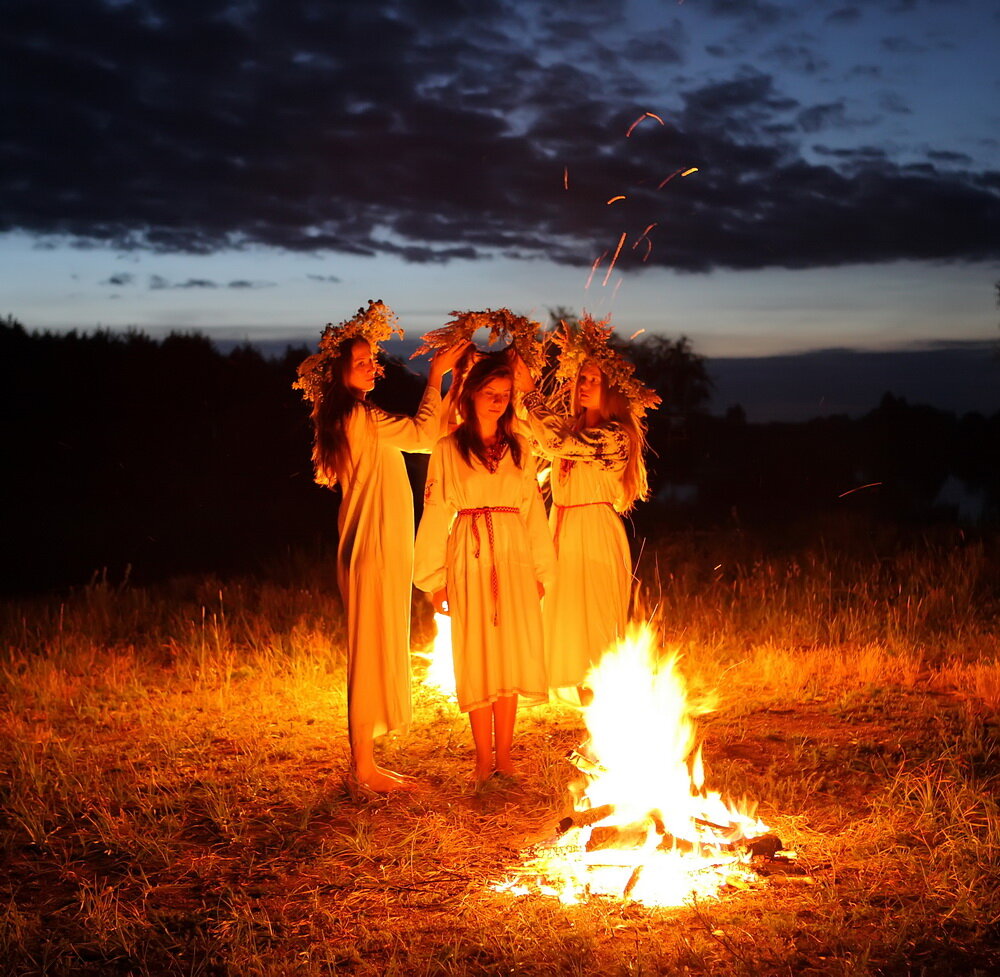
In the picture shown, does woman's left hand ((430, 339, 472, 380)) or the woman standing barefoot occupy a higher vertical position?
woman's left hand ((430, 339, 472, 380))

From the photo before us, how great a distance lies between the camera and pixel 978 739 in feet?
22.4

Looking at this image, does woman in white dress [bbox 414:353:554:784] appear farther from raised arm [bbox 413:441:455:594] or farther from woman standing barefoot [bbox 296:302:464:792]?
woman standing barefoot [bbox 296:302:464:792]

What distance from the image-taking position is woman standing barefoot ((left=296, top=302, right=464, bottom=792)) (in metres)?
6.37

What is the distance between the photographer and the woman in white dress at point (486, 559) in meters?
6.32

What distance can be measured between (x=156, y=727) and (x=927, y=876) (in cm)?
512

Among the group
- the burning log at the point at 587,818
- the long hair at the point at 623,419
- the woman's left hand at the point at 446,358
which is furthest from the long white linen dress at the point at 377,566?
the long hair at the point at 623,419

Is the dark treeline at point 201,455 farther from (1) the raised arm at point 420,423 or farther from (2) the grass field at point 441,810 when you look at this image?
(1) the raised arm at point 420,423

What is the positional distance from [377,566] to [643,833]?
2107 mm

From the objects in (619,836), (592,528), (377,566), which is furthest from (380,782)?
(592,528)

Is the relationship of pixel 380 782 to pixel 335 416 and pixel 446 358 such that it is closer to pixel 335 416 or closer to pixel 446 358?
pixel 335 416

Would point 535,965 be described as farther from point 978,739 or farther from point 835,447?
point 835,447

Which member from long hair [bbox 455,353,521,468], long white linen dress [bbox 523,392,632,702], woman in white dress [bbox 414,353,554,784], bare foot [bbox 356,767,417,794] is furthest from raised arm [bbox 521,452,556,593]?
bare foot [bbox 356,767,417,794]

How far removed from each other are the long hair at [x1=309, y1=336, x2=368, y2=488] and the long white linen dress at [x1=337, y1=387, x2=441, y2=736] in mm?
52

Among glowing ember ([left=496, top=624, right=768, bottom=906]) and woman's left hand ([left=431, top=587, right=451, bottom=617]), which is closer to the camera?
glowing ember ([left=496, top=624, right=768, bottom=906])
